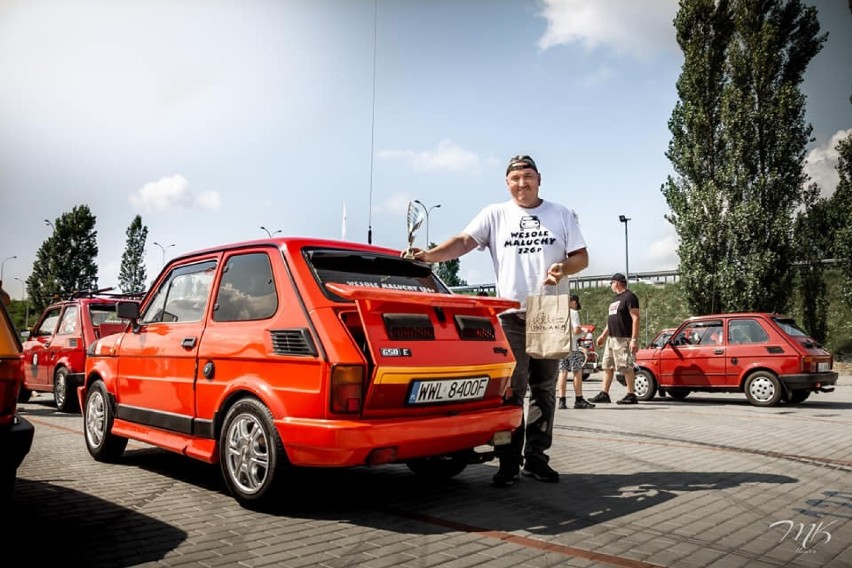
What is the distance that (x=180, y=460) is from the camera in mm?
5809

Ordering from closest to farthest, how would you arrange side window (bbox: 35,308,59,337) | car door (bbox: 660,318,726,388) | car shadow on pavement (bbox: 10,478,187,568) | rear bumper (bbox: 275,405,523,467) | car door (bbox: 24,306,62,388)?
car shadow on pavement (bbox: 10,478,187,568)
rear bumper (bbox: 275,405,523,467)
car door (bbox: 24,306,62,388)
side window (bbox: 35,308,59,337)
car door (bbox: 660,318,726,388)

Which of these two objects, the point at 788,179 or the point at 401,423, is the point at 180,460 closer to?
the point at 401,423

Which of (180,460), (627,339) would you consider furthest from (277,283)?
(627,339)

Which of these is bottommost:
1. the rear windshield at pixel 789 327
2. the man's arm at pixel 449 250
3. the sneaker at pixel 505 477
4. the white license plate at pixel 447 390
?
the sneaker at pixel 505 477

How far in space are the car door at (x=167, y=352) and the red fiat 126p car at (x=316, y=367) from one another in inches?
0.6

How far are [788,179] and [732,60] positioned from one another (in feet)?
17.1

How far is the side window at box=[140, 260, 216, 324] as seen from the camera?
486 cm

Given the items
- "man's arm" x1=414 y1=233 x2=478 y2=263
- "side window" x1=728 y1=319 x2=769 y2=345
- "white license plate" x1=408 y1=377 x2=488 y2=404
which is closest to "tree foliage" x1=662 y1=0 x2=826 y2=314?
"side window" x1=728 y1=319 x2=769 y2=345

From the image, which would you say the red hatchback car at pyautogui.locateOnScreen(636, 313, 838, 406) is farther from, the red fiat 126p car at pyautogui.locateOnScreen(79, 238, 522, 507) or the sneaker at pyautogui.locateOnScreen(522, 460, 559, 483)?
the red fiat 126p car at pyautogui.locateOnScreen(79, 238, 522, 507)

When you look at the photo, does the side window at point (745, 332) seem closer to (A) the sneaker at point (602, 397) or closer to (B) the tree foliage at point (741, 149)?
(A) the sneaker at point (602, 397)

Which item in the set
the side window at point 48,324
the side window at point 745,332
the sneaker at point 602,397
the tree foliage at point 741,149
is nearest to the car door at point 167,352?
the side window at point 48,324

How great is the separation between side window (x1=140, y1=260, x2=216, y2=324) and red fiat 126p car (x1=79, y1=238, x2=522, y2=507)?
0.02 metres

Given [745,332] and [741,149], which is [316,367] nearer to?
[745,332]

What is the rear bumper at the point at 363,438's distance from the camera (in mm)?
3555
